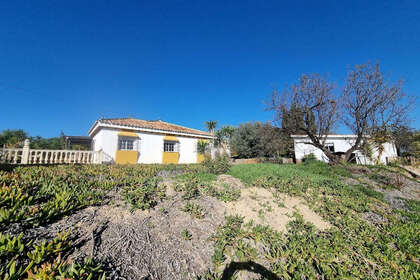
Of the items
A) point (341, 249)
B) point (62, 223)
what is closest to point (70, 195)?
point (62, 223)

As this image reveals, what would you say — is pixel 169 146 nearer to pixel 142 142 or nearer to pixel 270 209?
pixel 142 142

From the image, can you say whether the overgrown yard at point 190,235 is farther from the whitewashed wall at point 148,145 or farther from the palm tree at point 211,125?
the palm tree at point 211,125

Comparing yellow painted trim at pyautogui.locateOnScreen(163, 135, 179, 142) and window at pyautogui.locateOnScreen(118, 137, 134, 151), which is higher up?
yellow painted trim at pyautogui.locateOnScreen(163, 135, 179, 142)

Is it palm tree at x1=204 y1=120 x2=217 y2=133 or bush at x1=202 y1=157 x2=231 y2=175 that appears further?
palm tree at x1=204 y1=120 x2=217 y2=133

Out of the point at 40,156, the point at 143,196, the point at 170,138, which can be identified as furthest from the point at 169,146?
the point at 143,196

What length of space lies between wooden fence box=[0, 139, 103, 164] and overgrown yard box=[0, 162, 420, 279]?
683 centimetres

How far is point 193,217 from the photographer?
3049 millimetres

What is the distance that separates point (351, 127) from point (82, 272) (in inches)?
619

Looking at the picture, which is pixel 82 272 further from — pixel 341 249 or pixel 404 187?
pixel 404 187

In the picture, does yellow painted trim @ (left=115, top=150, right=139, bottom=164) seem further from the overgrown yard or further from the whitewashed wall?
the overgrown yard

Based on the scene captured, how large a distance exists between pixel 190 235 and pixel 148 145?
11.9 meters

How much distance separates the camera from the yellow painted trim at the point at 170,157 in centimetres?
1395

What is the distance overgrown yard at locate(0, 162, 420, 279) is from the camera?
1783 mm

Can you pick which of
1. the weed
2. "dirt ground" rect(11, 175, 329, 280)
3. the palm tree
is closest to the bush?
"dirt ground" rect(11, 175, 329, 280)
